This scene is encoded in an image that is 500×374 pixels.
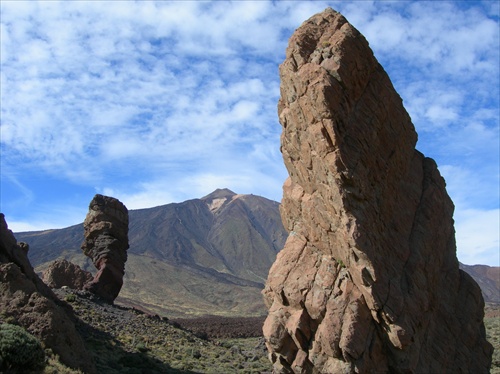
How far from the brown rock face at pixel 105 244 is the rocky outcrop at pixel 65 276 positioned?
7.49 feet

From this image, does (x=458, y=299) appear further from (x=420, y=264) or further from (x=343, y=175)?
(x=343, y=175)

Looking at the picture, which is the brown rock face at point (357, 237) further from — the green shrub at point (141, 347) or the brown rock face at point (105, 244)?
the brown rock face at point (105, 244)

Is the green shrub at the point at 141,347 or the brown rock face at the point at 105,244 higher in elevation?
the brown rock face at the point at 105,244

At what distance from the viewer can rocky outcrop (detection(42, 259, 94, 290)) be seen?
4803 cm

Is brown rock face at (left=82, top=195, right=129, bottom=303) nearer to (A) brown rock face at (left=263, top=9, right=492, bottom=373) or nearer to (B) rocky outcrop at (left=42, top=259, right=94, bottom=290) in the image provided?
(B) rocky outcrop at (left=42, top=259, right=94, bottom=290)

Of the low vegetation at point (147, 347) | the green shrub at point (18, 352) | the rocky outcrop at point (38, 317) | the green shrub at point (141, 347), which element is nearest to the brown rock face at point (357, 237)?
the green shrub at point (18, 352)

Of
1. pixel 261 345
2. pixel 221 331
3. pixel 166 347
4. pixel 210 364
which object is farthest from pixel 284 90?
pixel 221 331

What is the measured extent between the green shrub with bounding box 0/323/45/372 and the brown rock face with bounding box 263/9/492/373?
27.0 feet

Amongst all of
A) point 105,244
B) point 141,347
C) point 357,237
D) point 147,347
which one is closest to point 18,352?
point 357,237

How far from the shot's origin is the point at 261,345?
48.5 metres

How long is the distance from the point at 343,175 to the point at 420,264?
4107 mm

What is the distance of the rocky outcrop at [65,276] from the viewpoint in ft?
158

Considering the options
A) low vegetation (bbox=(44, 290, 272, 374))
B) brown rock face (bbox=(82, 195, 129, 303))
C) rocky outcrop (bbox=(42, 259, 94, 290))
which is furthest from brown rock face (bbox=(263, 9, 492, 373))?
rocky outcrop (bbox=(42, 259, 94, 290))

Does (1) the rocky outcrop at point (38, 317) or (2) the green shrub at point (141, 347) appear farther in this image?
(2) the green shrub at point (141, 347)
